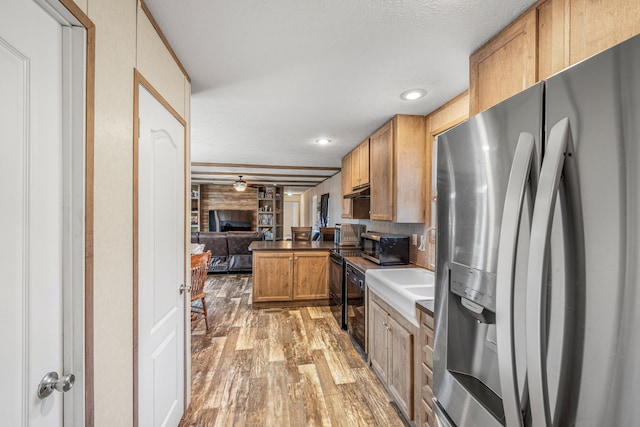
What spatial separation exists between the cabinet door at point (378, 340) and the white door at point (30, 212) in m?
1.85

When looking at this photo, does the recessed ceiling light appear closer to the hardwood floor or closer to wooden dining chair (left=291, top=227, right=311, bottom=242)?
the hardwood floor

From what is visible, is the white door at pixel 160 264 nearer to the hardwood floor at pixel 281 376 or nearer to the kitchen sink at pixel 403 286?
the hardwood floor at pixel 281 376

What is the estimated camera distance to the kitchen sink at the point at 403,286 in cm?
170

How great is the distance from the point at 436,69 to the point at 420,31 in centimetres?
43

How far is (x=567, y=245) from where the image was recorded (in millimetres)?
582

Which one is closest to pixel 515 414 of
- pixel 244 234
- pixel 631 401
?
pixel 631 401

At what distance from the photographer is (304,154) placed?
166 inches

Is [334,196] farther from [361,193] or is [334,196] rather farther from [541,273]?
[541,273]

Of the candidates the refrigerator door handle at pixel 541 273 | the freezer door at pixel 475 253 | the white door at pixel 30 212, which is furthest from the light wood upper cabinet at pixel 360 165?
the white door at pixel 30 212

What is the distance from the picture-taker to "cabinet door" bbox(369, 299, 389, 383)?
212 cm

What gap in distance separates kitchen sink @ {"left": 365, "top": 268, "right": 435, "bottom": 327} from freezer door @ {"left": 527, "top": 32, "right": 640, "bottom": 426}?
3.52ft

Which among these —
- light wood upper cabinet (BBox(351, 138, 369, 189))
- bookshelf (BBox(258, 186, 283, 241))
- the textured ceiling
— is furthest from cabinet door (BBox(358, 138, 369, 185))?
bookshelf (BBox(258, 186, 283, 241))

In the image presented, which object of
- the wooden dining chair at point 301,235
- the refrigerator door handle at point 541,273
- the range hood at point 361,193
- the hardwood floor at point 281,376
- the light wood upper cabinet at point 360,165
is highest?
the light wood upper cabinet at point 360,165

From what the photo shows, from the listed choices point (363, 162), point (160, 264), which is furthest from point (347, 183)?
point (160, 264)
